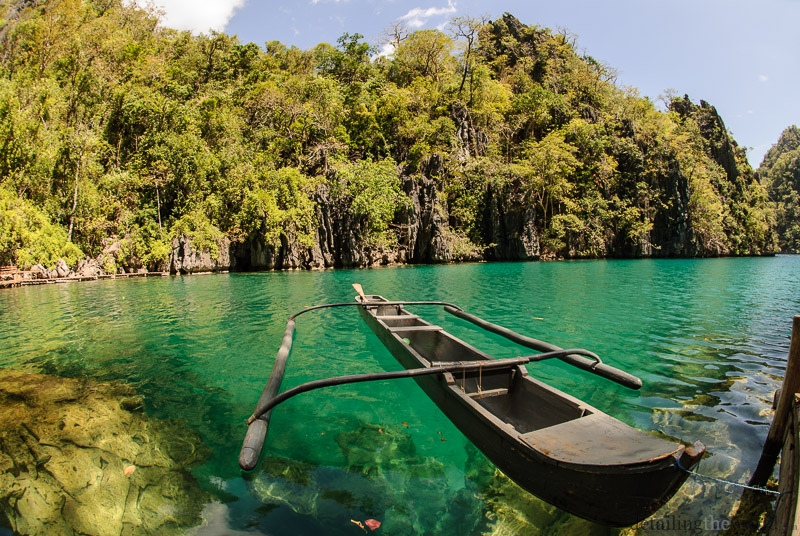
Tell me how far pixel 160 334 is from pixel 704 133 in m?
69.9

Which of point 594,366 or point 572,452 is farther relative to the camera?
point 594,366

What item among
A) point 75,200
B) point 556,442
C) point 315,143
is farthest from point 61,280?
point 556,442

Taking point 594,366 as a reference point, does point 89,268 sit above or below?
above

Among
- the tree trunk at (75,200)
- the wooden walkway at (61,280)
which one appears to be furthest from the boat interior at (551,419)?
the tree trunk at (75,200)

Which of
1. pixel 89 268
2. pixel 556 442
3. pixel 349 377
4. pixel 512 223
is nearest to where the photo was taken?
pixel 556 442

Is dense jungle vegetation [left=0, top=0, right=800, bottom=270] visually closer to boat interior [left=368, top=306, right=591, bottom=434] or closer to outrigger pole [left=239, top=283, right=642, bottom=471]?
outrigger pole [left=239, top=283, right=642, bottom=471]

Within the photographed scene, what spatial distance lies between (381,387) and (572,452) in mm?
3011

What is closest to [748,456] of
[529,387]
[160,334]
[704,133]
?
[529,387]

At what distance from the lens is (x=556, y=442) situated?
8.43 feet

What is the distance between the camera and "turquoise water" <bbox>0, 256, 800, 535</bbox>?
284 centimetres

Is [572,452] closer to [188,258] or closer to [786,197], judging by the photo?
[188,258]

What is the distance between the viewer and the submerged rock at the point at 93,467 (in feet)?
8.77

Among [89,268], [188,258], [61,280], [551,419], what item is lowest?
[551,419]

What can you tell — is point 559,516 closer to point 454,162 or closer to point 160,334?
point 160,334
